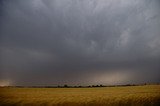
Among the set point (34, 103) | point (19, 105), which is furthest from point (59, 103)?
point (19, 105)

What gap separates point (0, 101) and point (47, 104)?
7949 millimetres

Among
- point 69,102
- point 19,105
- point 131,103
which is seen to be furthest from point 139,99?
Result: point 19,105

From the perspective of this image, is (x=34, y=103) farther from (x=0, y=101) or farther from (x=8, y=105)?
(x=0, y=101)

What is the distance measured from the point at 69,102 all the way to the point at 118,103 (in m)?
6.87

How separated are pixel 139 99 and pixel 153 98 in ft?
7.54

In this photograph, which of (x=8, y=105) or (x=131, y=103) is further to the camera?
(x=8, y=105)

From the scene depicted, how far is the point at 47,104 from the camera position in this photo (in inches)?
1245

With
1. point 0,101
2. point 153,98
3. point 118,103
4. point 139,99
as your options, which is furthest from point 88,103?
point 0,101

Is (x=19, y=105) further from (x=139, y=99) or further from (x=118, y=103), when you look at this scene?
(x=139, y=99)

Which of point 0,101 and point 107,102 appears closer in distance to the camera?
point 107,102

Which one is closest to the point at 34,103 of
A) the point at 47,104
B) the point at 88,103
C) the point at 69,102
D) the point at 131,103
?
the point at 47,104

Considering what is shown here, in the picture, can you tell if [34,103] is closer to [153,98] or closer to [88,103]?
[88,103]

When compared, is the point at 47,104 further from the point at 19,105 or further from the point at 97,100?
the point at 97,100

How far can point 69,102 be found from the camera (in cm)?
3209
